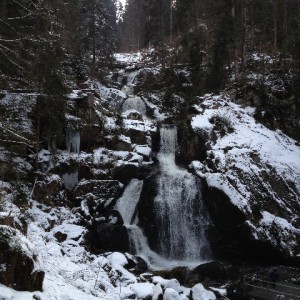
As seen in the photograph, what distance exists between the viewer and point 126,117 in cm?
2675

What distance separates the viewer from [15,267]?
6.72 metres

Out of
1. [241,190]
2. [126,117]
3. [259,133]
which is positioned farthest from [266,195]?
[126,117]

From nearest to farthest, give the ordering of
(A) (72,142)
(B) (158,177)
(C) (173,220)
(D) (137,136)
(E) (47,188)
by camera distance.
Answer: (E) (47,188) → (C) (173,220) → (B) (158,177) → (A) (72,142) → (D) (137,136)

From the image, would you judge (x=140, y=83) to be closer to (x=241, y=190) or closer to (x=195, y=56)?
(x=195, y=56)

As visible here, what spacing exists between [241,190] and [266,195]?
1.51m

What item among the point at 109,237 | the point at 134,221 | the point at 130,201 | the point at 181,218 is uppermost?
the point at 130,201

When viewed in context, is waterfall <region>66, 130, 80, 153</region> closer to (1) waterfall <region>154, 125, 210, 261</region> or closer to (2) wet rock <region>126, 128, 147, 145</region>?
(2) wet rock <region>126, 128, 147, 145</region>

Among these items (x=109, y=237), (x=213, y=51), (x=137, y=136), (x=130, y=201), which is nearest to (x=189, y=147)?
(x=137, y=136)

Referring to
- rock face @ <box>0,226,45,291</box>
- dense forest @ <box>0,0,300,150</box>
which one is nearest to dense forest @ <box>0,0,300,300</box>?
dense forest @ <box>0,0,300,150</box>

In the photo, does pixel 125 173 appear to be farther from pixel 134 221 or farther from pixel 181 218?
pixel 181 218

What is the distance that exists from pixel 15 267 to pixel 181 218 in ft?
45.6

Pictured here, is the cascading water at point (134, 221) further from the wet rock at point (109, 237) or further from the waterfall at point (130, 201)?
the wet rock at point (109, 237)

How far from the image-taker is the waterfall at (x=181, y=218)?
19.1m

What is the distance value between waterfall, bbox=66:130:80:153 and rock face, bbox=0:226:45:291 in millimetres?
15025
